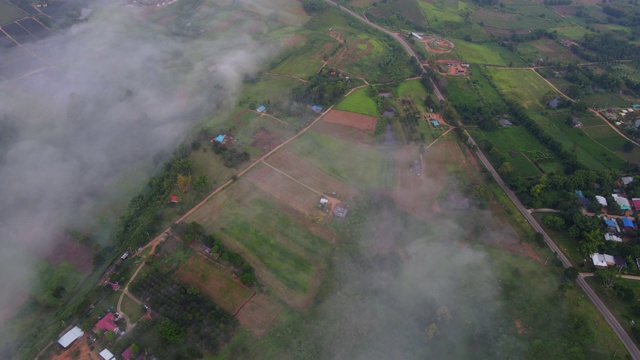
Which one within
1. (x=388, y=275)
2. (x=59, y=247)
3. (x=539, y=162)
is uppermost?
(x=539, y=162)

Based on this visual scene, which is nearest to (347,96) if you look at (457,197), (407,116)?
(407,116)

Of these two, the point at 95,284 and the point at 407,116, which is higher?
the point at 407,116

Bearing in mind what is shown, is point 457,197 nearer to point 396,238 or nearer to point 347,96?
point 396,238

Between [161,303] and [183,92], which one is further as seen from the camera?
[183,92]

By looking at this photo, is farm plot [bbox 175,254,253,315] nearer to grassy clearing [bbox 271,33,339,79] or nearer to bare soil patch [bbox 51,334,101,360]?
bare soil patch [bbox 51,334,101,360]

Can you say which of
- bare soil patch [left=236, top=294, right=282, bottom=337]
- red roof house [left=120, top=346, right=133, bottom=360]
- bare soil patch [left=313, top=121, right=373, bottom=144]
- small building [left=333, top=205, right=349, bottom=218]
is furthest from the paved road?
red roof house [left=120, top=346, right=133, bottom=360]

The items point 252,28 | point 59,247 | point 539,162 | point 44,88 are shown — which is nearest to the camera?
point 59,247

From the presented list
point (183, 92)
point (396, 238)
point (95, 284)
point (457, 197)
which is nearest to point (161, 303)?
point (95, 284)

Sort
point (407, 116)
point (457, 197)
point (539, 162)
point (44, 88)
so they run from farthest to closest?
point (44, 88)
point (407, 116)
point (539, 162)
point (457, 197)
